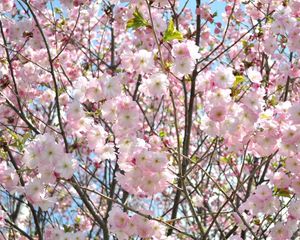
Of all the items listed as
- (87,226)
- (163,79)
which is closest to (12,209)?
(87,226)

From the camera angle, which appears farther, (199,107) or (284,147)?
(199,107)

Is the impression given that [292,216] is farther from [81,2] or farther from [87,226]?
[87,226]

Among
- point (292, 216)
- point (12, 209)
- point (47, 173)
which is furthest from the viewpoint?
point (12, 209)

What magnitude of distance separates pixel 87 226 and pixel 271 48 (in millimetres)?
3943

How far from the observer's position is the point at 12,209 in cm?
728

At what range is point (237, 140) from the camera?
136 inches

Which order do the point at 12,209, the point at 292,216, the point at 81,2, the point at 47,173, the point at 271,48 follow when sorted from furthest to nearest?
the point at 12,209, the point at 271,48, the point at 81,2, the point at 292,216, the point at 47,173

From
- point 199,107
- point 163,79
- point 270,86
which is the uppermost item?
point 199,107

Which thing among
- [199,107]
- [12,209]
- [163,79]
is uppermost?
[199,107]

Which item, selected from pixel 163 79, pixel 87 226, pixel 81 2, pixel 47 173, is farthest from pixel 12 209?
pixel 163 79

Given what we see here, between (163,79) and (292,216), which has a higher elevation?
(163,79)

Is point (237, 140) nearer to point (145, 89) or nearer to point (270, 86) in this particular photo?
point (145, 89)

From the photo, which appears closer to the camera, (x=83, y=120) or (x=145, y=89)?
(x=145, y=89)

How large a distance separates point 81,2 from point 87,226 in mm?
3960
